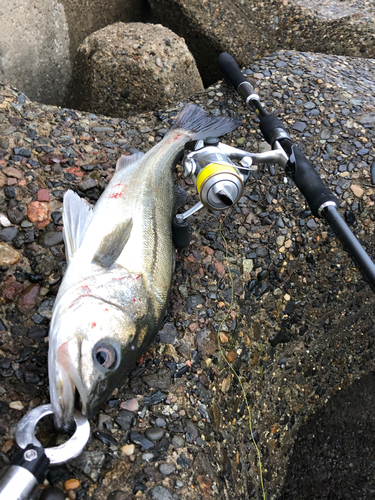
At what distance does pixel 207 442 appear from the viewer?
7.65 ft

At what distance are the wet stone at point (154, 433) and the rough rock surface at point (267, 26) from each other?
5070mm

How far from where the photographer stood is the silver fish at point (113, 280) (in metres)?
1.93

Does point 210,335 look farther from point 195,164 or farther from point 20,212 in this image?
point 20,212

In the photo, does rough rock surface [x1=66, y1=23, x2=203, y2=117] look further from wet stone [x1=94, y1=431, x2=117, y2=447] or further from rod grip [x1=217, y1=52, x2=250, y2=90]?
wet stone [x1=94, y1=431, x2=117, y2=447]

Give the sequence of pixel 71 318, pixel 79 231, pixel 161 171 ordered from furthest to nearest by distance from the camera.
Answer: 1. pixel 161 171
2. pixel 79 231
3. pixel 71 318

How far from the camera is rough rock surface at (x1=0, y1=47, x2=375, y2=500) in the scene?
218 centimetres

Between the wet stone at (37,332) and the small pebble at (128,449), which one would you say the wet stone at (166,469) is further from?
the wet stone at (37,332)

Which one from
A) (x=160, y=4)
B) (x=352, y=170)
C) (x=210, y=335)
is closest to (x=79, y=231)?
(x=210, y=335)

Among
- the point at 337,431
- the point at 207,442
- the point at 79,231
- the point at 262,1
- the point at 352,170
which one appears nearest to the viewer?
the point at 207,442

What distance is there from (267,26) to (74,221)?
14.9 feet

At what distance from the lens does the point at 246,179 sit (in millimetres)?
2688

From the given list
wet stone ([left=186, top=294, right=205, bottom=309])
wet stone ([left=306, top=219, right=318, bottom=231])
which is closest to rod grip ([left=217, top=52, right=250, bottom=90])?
wet stone ([left=306, top=219, right=318, bottom=231])

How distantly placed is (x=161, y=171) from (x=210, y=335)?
4.01 feet

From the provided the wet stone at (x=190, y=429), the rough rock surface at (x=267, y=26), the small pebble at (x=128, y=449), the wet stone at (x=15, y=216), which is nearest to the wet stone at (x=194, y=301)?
the wet stone at (x=190, y=429)
